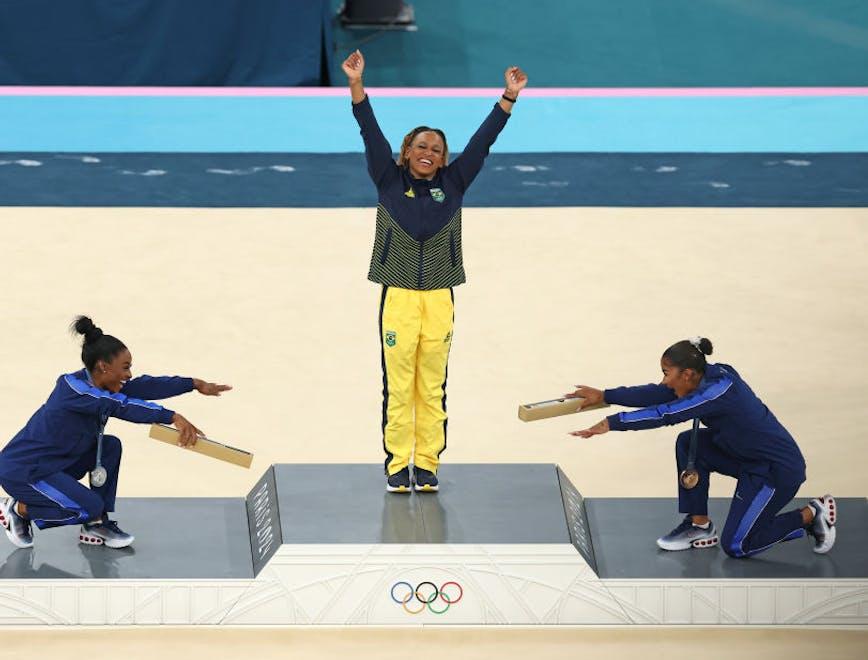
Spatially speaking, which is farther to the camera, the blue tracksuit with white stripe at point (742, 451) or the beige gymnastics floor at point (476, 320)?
the beige gymnastics floor at point (476, 320)

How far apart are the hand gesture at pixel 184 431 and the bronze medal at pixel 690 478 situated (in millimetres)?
1929

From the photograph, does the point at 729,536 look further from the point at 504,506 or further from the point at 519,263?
the point at 519,263

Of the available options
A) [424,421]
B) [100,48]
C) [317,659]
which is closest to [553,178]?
[100,48]

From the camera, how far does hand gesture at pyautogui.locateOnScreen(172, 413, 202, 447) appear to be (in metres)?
6.30

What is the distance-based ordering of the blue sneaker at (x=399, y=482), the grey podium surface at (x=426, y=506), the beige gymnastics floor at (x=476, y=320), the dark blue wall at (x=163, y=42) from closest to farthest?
the grey podium surface at (x=426, y=506), the blue sneaker at (x=399, y=482), the beige gymnastics floor at (x=476, y=320), the dark blue wall at (x=163, y=42)

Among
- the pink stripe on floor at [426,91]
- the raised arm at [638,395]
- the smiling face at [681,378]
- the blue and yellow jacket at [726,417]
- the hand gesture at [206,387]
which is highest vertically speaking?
the pink stripe on floor at [426,91]

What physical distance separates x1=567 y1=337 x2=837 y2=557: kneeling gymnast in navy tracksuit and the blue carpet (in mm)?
5095

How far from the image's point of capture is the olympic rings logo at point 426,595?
638 centimetres

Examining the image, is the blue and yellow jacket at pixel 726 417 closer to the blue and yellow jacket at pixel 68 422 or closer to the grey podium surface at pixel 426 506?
the grey podium surface at pixel 426 506

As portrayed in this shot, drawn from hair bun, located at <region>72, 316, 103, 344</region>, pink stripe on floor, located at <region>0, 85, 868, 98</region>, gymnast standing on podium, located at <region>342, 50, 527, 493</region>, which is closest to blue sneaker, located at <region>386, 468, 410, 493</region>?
gymnast standing on podium, located at <region>342, 50, 527, 493</region>

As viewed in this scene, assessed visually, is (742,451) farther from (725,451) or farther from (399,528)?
(399,528)

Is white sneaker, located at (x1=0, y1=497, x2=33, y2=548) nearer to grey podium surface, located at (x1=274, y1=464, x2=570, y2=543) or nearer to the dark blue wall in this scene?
grey podium surface, located at (x1=274, y1=464, x2=570, y2=543)

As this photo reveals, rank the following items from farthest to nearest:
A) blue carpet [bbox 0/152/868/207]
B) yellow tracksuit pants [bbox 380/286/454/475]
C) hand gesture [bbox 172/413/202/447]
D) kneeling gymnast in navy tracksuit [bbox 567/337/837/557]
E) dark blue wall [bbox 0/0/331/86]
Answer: dark blue wall [bbox 0/0/331/86] < blue carpet [bbox 0/152/868/207] < yellow tracksuit pants [bbox 380/286/454/475] < kneeling gymnast in navy tracksuit [bbox 567/337/837/557] < hand gesture [bbox 172/413/202/447]

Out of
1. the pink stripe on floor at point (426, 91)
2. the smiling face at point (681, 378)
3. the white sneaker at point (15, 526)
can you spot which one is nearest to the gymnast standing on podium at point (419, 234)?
the smiling face at point (681, 378)
